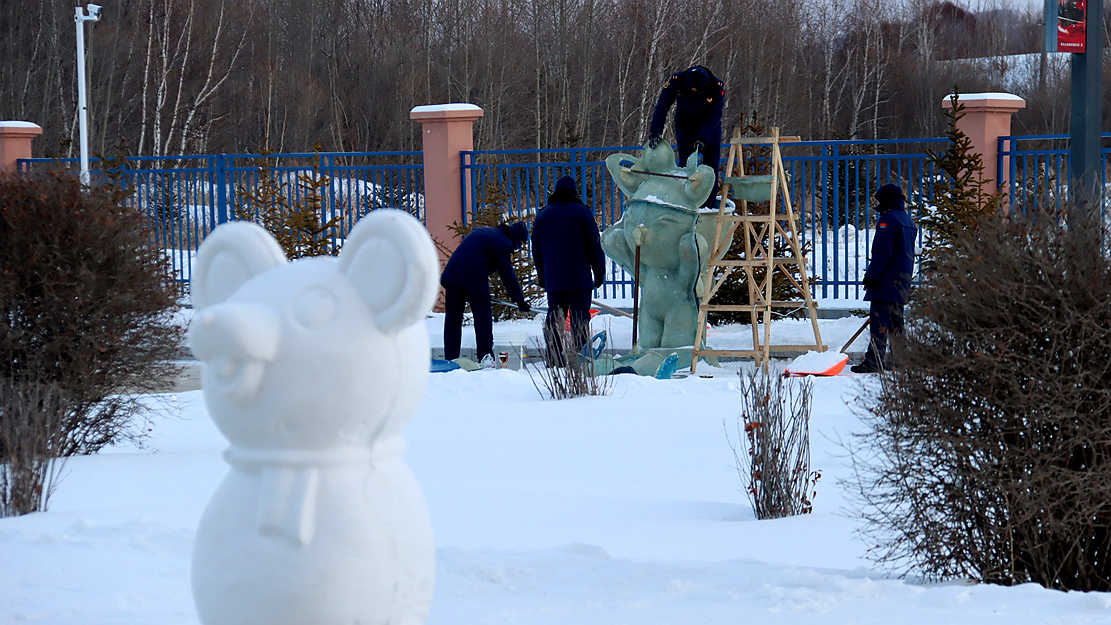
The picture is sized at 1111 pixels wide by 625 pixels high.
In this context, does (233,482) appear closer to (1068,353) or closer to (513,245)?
(1068,353)

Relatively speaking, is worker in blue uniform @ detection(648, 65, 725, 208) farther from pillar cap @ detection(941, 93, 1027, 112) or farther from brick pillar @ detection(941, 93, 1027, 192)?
brick pillar @ detection(941, 93, 1027, 192)

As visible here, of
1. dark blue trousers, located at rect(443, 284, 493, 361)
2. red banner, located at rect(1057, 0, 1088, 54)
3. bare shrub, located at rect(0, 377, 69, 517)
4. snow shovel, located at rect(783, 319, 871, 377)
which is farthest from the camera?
dark blue trousers, located at rect(443, 284, 493, 361)

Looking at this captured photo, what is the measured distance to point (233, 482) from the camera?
265 centimetres

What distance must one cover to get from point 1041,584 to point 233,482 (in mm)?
2840

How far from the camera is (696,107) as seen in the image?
1047 centimetres

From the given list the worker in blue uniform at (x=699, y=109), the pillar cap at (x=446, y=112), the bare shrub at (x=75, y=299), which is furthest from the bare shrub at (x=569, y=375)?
the pillar cap at (x=446, y=112)

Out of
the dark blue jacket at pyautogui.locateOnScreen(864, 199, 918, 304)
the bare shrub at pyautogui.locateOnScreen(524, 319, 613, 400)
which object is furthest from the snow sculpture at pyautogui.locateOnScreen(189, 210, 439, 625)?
the dark blue jacket at pyautogui.locateOnScreen(864, 199, 918, 304)

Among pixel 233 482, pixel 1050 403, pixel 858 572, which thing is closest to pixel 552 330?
pixel 858 572

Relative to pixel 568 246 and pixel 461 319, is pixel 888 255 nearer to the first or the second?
pixel 568 246

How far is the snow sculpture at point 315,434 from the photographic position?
2564 millimetres

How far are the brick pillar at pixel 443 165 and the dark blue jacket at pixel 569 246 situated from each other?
5492 millimetres

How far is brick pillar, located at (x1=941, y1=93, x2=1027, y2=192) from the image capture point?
46.3 ft

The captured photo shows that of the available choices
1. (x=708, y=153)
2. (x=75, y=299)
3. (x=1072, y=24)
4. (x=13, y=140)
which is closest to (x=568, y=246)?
(x=708, y=153)

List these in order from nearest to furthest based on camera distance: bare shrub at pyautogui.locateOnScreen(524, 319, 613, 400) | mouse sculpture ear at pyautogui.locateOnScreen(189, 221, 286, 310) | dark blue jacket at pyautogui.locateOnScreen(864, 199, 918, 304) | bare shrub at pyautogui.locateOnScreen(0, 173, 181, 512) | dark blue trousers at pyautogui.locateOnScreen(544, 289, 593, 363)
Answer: mouse sculpture ear at pyautogui.locateOnScreen(189, 221, 286, 310) < bare shrub at pyautogui.locateOnScreen(0, 173, 181, 512) < bare shrub at pyautogui.locateOnScreen(524, 319, 613, 400) < dark blue trousers at pyautogui.locateOnScreen(544, 289, 593, 363) < dark blue jacket at pyautogui.locateOnScreen(864, 199, 918, 304)
